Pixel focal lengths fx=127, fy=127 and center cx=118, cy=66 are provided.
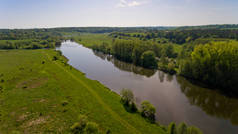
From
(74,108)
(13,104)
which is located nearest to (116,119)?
Result: (74,108)

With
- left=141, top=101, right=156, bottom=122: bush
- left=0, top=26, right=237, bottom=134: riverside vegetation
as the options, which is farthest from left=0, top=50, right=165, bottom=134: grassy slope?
left=141, top=101, right=156, bottom=122: bush

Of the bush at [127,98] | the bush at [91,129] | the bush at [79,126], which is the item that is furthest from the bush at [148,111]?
the bush at [79,126]

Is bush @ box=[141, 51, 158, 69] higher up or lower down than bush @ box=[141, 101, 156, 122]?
higher up

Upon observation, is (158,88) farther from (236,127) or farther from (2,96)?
(2,96)

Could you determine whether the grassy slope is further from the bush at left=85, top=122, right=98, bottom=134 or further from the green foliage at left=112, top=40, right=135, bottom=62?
the green foliage at left=112, top=40, right=135, bottom=62

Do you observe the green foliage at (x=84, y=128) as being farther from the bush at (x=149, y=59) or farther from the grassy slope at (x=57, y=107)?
the bush at (x=149, y=59)

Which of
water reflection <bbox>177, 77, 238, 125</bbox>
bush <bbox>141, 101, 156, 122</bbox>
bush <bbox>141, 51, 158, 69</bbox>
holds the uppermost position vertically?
bush <bbox>141, 51, 158, 69</bbox>

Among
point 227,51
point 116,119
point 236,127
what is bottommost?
point 236,127
